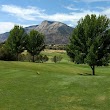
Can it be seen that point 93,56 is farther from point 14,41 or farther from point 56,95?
point 14,41

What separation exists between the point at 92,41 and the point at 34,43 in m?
45.2

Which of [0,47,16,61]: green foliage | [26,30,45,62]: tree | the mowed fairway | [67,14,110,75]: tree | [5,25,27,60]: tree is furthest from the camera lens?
[0,47,16,61]: green foliage

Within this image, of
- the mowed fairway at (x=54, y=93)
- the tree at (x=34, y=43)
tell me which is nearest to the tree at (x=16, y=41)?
the tree at (x=34, y=43)

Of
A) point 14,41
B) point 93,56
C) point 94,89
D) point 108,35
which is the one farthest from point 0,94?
point 14,41

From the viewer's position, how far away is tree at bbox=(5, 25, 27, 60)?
80188 millimetres

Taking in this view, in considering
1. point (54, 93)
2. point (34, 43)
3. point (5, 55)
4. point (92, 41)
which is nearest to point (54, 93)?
point (54, 93)

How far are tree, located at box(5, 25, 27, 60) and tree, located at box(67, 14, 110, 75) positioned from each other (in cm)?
4025

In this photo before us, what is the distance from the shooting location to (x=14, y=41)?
80.4 metres

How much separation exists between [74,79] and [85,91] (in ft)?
15.6

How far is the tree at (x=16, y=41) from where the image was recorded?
80188 millimetres

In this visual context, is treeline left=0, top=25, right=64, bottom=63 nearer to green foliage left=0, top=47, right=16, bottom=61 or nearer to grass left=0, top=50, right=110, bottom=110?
green foliage left=0, top=47, right=16, bottom=61

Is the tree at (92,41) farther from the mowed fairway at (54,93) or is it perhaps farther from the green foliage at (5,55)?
the green foliage at (5,55)

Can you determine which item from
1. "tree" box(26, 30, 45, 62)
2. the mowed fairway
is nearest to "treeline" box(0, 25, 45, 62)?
"tree" box(26, 30, 45, 62)

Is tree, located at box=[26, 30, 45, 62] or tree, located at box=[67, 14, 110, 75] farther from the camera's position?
tree, located at box=[26, 30, 45, 62]
